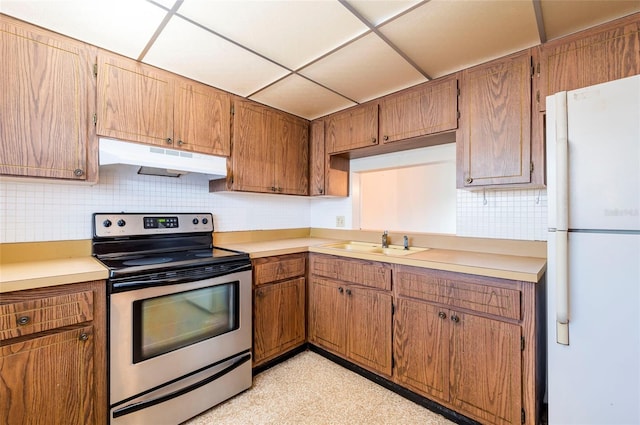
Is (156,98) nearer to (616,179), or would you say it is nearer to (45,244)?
(45,244)

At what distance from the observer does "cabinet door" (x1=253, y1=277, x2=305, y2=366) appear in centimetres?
210

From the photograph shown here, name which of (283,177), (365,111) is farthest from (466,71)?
(283,177)

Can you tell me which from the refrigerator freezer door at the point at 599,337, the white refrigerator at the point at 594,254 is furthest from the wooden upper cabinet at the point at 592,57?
the refrigerator freezer door at the point at 599,337

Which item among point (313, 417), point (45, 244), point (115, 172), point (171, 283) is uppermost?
point (115, 172)

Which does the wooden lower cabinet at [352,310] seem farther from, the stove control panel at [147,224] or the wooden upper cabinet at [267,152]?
the stove control panel at [147,224]

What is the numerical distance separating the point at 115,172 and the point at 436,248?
94.7 inches

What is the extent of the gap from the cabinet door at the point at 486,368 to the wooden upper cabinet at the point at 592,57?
126cm

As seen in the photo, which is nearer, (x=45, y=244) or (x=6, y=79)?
(x=6, y=79)

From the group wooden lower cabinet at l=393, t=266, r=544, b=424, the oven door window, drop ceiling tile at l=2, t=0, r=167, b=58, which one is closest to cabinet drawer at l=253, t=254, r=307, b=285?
the oven door window

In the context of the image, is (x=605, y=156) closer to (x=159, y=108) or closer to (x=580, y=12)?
(x=580, y=12)

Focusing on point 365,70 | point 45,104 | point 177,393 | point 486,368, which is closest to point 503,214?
point 486,368

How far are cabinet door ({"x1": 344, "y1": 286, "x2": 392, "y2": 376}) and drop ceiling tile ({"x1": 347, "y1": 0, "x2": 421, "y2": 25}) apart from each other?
1601mm

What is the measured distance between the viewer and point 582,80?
148 centimetres

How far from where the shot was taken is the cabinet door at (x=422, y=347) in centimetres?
166
